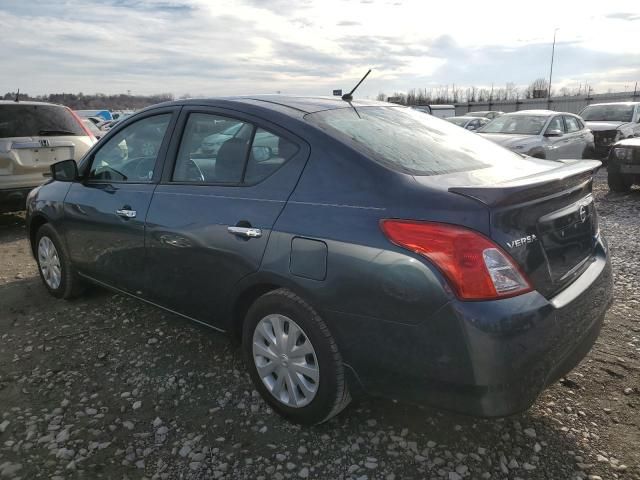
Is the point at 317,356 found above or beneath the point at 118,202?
beneath

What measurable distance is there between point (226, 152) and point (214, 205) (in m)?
0.34

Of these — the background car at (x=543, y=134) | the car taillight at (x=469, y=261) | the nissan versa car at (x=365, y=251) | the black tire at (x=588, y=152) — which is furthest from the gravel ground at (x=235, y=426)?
the black tire at (x=588, y=152)

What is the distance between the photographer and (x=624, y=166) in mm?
8969

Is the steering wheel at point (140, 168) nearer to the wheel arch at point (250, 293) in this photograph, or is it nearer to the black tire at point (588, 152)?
the wheel arch at point (250, 293)

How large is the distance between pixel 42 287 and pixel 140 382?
235cm

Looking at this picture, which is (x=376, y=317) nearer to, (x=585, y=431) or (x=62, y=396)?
(x=585, y=431)

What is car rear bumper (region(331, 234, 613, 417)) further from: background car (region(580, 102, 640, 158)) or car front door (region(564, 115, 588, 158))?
background car (region(580, 102, 640, 158))

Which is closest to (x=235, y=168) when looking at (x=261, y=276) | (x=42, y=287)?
(x=261, y=276)

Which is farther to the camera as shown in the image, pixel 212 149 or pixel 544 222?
pixel 212 149

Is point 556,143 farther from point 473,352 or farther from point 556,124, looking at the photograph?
point 473,352

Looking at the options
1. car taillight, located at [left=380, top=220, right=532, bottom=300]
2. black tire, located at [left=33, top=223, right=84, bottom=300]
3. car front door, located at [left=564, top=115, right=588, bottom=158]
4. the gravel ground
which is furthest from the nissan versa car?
car front door, located at [left=564, top=115, right=588, bottom=158]

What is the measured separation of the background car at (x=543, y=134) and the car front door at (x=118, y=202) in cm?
768

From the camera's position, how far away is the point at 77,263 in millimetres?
4094

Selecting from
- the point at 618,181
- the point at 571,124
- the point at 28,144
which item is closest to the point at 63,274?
the point at 28,144
